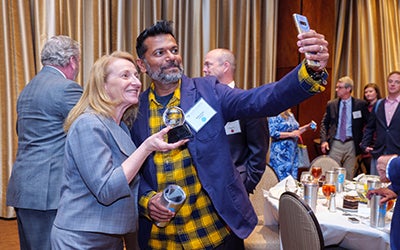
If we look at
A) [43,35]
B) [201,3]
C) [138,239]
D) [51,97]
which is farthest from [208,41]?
[138,239]

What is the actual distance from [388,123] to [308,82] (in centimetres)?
412

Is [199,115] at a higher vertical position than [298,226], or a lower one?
higher

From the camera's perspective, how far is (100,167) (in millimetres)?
1571

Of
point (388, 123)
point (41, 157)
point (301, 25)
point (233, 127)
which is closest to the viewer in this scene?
point (301, 25)

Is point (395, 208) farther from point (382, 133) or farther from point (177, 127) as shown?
point (382, 133)

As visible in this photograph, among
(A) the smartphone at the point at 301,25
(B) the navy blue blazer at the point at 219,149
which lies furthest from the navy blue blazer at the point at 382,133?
(A) the smartphone at the point at 301,25

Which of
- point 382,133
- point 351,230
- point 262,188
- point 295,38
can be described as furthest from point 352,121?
point 351,230

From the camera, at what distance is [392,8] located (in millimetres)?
7715

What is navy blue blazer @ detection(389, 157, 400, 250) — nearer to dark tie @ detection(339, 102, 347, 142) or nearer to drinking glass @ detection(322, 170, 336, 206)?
drinking glass @ detection(322, 170, 336, 206)

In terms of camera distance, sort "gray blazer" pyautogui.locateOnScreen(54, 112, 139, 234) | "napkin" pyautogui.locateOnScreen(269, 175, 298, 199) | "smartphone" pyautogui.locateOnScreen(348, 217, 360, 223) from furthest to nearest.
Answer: "napkin" pyautogui.locateOnScreen(269, 175, 298, 199)
"smartphone" pyautogui.locateOnScreen(348, 217, 360, 223)
"gray blazer" pyautogui.locateOnScreen(54, 112, 139, 234)

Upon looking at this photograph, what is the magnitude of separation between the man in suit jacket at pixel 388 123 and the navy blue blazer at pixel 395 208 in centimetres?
302

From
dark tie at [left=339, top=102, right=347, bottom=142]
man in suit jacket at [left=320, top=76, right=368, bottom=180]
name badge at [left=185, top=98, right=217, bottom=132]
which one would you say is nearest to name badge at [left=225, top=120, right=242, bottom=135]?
name badge at [left=185, top=98, right=217, bottom=132]

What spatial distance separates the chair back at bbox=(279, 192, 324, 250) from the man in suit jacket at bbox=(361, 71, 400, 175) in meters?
3.18

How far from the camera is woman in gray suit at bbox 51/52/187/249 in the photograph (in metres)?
1.58
